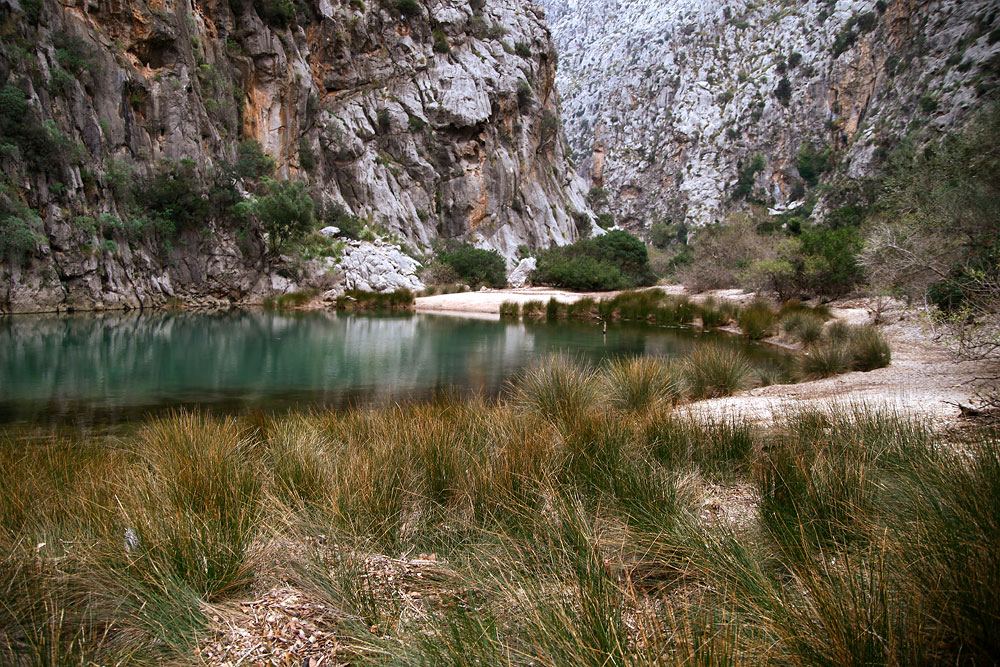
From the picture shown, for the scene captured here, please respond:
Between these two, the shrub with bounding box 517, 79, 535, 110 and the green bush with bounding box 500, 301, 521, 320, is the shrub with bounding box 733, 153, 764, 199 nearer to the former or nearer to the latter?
the shrub with bounding box 517, 79, 535, 110

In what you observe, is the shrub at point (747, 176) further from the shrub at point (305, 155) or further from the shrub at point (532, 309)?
the shrub at point (532, 309)

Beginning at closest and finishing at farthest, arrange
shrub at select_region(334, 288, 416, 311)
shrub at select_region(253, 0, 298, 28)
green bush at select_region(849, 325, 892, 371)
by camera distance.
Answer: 1. green bush at select_region(849, 325, 892, 371)
2. shrub at select_region(334, 288, 416, 311)
3. shrub at select_region(253, 0, 298, 28)

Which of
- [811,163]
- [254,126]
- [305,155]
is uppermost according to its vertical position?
[811,163]

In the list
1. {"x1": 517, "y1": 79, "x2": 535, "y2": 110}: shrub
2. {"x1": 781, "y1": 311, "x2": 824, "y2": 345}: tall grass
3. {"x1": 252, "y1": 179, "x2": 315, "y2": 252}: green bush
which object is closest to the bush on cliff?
{"x1": 252, "y1": 179, "x2": 315, "y2": 252}: green bush

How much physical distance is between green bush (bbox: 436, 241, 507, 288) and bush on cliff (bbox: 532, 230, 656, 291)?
2621mm

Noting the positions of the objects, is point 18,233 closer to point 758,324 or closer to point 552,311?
point 552,311

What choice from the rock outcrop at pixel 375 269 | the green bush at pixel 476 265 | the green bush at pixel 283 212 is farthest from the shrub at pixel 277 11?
the green bush at pixel 476 265

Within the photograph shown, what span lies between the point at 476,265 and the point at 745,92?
5676cm

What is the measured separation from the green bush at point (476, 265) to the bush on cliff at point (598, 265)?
2.62 m

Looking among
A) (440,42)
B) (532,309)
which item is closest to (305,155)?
(440,42)

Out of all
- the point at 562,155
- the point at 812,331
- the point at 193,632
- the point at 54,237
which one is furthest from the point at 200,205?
the point at 562,155

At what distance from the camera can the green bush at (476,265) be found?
3441 cm

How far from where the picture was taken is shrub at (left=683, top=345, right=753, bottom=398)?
6.65 m

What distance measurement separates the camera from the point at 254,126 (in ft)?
100
